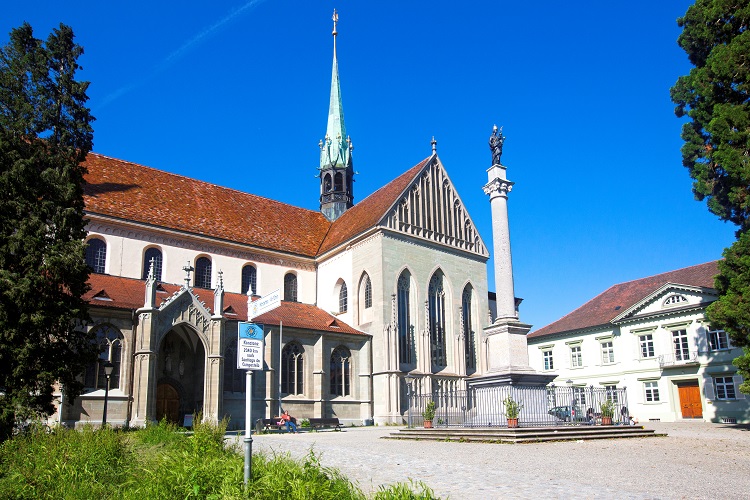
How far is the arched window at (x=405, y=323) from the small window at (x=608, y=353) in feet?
53.7

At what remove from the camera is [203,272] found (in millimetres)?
36094

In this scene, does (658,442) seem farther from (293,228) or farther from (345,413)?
(293,228)

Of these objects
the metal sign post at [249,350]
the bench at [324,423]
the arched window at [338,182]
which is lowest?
the bench at [324,423]

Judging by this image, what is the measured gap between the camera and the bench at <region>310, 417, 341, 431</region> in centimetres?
3105

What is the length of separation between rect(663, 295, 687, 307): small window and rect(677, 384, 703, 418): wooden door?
525cm

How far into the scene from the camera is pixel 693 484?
997 centimetres

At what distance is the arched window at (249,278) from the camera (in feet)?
124

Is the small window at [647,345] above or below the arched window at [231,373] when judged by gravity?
above

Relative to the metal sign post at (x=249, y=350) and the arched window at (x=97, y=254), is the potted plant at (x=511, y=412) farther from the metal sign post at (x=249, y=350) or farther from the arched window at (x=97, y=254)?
the arched window at (x=97, y=254)

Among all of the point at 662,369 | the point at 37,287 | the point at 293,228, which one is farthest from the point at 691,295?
the point at 37,287

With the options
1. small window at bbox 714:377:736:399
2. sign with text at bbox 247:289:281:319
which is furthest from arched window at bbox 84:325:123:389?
small window at bbox 714:377:736:399

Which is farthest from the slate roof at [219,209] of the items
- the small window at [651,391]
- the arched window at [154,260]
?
the small window at [651,391]

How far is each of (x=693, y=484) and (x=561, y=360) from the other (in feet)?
130

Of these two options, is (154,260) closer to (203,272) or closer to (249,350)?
(203,272)
